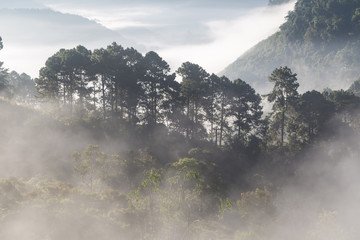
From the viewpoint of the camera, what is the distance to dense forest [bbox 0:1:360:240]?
2670 cm

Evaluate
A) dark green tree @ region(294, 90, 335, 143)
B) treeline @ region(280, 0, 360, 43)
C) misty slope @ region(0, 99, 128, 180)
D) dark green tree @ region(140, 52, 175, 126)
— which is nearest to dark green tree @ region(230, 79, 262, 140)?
dark green tree @ region(294, 90, 335, 143)

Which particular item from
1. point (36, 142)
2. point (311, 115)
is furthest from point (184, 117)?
point (36, 142)

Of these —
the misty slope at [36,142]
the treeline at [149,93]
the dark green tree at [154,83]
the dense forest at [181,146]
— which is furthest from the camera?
the dark green tree at [154,83]

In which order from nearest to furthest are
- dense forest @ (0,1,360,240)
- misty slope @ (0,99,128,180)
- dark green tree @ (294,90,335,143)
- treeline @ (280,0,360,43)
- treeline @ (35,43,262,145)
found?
dense forest @ (0,1,360,240) < misty slope @ (0,99,128,180) < treeline @ (35,43,262,145) < dark green tree @ (294,90,335,143) < treeline @ (280,0,360,43)

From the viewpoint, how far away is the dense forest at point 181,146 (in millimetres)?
26703

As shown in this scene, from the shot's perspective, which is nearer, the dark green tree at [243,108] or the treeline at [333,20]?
the dark green tree at [243,108]

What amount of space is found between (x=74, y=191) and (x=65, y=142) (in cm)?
1949

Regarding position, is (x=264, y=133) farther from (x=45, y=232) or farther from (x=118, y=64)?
(x=45, y=232)

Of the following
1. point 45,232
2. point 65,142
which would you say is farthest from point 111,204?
point 65,142

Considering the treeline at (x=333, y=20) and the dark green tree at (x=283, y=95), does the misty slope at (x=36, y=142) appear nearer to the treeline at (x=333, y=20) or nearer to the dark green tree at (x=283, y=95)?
the dark green tree at (x=283, y=95)

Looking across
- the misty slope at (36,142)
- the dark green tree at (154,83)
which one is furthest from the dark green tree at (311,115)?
the misty slope at (36,142)

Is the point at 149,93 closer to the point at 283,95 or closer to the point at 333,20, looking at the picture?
the point at 283,95

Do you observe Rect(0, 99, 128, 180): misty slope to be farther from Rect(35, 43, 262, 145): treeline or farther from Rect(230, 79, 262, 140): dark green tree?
Rect(230, 79, 262, 140): dark green tree

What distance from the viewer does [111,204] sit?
77.2 ft
